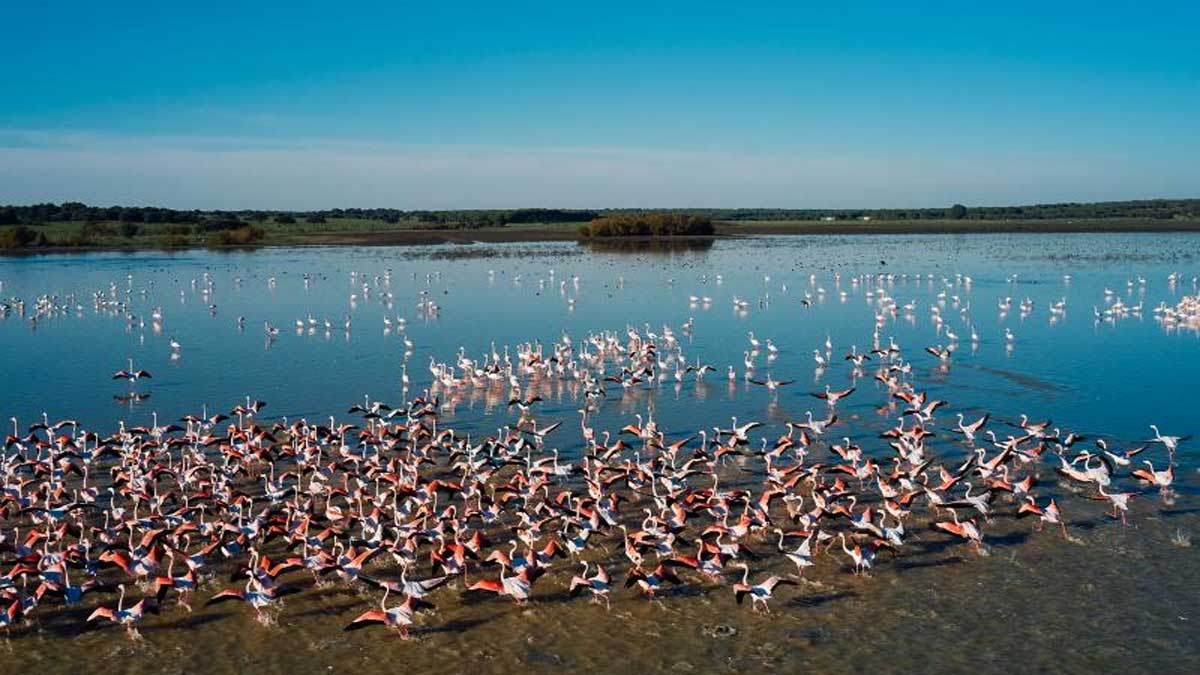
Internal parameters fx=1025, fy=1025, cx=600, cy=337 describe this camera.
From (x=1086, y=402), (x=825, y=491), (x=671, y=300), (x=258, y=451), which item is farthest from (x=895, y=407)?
(x=671, y=300)

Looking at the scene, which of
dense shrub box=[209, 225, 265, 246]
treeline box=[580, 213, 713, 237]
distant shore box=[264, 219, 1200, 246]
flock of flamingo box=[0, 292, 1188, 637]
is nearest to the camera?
flock of flamingo box=[0, 292, 1188, 637]

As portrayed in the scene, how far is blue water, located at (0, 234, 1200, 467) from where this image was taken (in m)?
22.5

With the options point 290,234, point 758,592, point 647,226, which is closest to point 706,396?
point 758,592

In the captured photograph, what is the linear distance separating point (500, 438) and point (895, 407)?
842 cm

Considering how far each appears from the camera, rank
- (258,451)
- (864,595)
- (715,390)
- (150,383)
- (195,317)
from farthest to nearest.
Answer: (195,317) < (150,383) < (715,390) < (258,451) < (864,595)

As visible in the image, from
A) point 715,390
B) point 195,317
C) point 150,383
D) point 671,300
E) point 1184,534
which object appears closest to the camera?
point 1184,534

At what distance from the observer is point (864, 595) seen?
11906 mm

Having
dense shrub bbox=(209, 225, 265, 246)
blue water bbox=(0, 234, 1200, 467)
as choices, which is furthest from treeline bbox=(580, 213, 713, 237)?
blue water bbox=(0, 234, 1200, 467)

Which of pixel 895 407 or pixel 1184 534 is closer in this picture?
pixel 1184 534

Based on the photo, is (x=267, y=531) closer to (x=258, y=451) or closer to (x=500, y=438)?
(x=258, y=451)

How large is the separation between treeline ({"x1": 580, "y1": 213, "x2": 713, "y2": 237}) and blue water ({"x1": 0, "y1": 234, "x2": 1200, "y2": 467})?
36969mm

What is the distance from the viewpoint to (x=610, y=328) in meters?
36.0

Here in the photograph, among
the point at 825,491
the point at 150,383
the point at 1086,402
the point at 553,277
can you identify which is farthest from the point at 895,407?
the point at 553,277

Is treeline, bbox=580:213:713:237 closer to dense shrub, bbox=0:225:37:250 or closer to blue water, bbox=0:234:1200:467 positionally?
blue water, bbox=0:234:1200:467
